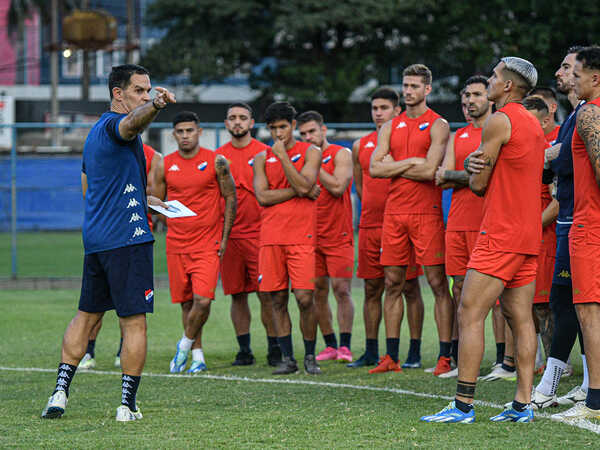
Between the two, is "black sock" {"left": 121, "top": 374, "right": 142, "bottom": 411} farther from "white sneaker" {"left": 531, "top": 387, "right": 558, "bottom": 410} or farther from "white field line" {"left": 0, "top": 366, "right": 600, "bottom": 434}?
"white sneaker" {"left": 531, "top": 387, "right": 558, "bottom": 410}

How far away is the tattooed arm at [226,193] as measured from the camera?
9664mm

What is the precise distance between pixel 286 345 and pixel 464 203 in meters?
2.16

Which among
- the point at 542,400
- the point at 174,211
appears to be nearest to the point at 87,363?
the point at 174,211

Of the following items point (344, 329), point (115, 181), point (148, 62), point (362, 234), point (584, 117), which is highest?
point (148, 62)

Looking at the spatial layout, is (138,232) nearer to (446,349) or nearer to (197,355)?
(197,355)

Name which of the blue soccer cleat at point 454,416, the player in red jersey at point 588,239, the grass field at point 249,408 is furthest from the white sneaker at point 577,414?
the blue soccer cleat at point 454,416

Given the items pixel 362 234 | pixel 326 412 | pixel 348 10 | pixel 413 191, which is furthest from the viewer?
pixel 348 10

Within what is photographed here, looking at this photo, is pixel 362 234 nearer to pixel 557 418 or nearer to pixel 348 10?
pixel 557 418

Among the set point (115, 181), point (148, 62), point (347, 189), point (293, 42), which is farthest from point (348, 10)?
point (115, 181)

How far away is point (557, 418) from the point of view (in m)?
6.49

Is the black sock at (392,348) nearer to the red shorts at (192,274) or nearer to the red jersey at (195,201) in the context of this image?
the red shorts at (192,274)

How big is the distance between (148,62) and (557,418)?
110 ft

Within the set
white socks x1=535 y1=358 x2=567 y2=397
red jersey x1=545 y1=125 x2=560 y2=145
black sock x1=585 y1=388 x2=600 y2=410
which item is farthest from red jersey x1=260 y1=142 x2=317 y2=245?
black sock x1=585 y1=388 x2=600 y2=410

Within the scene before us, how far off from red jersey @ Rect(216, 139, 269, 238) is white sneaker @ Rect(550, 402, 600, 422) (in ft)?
14.7
